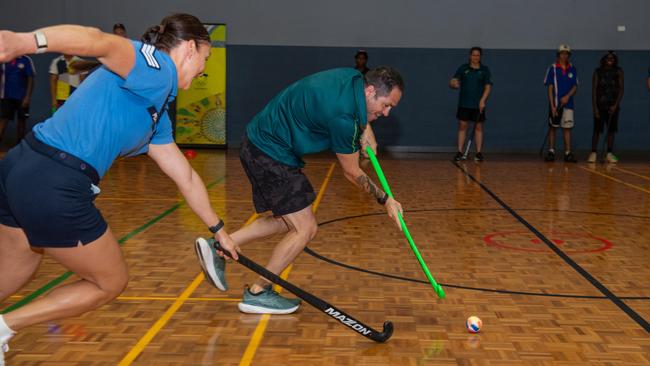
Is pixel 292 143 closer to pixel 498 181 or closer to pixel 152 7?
pixel 498 181

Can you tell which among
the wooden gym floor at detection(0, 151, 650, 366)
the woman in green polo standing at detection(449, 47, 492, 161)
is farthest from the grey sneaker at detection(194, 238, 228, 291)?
the woman in green polo standing at detection(449, 47, 492, 161)

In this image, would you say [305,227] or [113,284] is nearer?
[113,284]

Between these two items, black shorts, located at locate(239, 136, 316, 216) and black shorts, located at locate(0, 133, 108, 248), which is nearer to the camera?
black shorts, located at locate(0, 133, 108, 248)

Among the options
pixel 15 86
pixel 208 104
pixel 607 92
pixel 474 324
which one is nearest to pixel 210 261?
pixel 474 324

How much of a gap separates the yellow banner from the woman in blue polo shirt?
40.7 ft

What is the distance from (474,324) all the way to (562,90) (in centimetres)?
1009

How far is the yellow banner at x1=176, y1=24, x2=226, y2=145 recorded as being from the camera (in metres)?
14.9

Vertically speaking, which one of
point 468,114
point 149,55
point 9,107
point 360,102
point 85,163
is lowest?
point 9,107

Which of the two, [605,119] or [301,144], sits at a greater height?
[301,144]

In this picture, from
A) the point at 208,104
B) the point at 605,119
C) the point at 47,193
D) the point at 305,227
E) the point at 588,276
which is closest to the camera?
the point at 47,193

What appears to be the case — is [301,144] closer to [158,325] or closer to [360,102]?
[360,102]

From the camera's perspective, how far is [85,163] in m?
2.45

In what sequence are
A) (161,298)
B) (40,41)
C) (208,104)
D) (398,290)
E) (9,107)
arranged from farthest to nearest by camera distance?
(208,104)
(9,107)
(398,290)
(161,298)
(40,41)

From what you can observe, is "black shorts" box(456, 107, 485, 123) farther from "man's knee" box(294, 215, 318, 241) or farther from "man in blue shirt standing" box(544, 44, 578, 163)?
"man's knee" box(294, 215, 318, 241)
